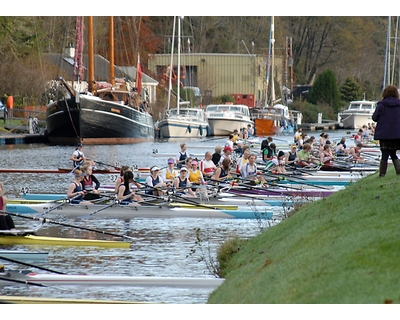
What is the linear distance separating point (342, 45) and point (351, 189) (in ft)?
239

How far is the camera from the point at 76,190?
741 inches

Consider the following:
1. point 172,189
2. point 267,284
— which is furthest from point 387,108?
point 172,189

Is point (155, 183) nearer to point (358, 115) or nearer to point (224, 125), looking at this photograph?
point (224, 125)

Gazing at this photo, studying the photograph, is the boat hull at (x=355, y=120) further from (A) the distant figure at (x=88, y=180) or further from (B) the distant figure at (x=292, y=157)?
(A) the distant figure at (x=88, y=180)

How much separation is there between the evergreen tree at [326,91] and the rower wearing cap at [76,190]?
6083cm

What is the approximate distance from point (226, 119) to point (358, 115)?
18.2 meters

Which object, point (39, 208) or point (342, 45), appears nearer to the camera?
point (39, 208)

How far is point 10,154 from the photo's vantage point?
37719mm

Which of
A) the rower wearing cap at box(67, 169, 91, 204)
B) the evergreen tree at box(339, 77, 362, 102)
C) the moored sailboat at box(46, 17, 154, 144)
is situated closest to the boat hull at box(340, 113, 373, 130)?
the evergreen tree at box(339, 77, 362, 102)

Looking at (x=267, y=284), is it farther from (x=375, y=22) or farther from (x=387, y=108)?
(x=375, y=22)

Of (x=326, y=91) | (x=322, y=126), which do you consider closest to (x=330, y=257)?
(x=322, y=126)

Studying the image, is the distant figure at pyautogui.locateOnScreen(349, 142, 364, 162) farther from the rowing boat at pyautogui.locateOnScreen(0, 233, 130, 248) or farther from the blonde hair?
the rowing boat at pyautogui.locateOnScreen(0, 233, 130, 248)

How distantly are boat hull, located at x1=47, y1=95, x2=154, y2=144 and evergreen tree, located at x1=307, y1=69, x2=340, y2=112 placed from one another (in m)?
33.0

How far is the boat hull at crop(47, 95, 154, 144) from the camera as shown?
45.9 metres
